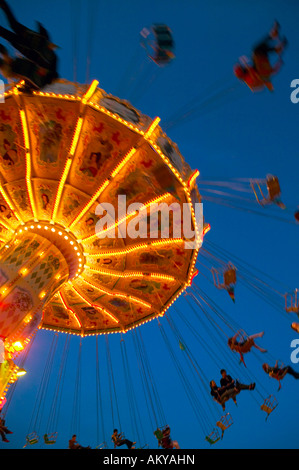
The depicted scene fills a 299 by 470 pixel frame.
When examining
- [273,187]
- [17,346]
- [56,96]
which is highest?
[56,96]

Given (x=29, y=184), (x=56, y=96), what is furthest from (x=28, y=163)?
(x=56, y=96)

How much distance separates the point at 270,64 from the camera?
6457 millimetres

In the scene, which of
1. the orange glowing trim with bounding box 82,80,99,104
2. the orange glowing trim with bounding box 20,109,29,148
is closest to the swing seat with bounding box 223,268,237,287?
the orange glowing trim with bounding box 82,80,99,104

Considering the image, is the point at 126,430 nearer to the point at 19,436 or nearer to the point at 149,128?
the point at 19,436

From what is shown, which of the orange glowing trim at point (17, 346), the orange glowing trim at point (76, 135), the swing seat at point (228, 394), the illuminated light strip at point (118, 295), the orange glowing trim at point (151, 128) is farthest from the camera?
the illuminated light strip at point (118, 295)

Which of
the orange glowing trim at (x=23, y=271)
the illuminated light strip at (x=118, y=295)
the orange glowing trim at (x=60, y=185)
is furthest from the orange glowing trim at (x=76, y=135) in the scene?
the illuminated light strip at (x=118, y=295)

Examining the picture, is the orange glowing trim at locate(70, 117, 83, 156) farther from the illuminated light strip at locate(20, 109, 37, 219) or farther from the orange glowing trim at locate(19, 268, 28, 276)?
the orange glowing trim at locate(19, 268, 28, 276)

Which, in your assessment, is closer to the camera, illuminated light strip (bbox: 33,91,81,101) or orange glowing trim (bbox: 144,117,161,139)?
illuminated light strip (bbox: 33,91,81,101)

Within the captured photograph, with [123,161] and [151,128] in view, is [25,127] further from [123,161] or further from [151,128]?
[151,128]

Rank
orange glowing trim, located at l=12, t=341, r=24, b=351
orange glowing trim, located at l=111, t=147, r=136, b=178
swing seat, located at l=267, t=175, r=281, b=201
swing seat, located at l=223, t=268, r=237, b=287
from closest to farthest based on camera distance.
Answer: orange glowing trim, located at l=12, t=341, r=24, b=351 < orange glowing trim, located at l=111, t=147, r=136, b=178 < swing seat, located at l=267, t=175, r=281, b=201 < swing seat, located at l=223, t=268, r=237, b=287

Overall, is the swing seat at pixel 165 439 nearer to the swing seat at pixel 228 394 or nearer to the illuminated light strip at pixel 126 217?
the swing seat at pixel 228 394

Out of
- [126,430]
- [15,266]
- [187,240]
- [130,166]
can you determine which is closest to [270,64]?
[130,166]

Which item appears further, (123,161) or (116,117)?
(123,161)
